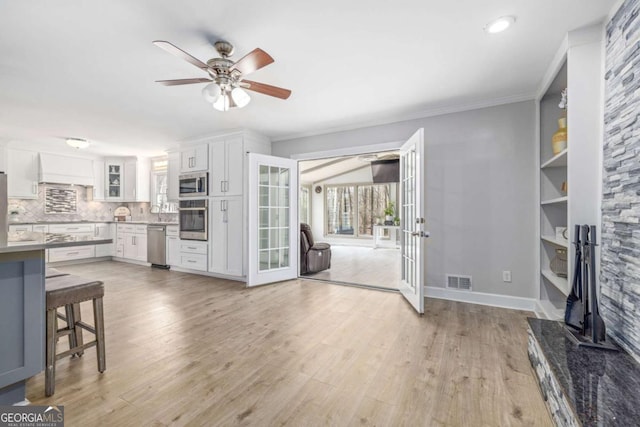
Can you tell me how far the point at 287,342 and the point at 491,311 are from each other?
2.28 meters

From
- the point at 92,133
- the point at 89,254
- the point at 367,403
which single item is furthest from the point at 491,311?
the point at 89,254

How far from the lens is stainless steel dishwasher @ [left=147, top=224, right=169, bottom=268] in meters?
5.50

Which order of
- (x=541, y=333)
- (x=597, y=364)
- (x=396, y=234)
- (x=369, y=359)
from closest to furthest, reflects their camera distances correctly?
(x=597, y=364)
(x=541, y=333)
(x=369, y=359)
(x=396, y=234)

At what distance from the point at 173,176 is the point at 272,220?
2419 mm

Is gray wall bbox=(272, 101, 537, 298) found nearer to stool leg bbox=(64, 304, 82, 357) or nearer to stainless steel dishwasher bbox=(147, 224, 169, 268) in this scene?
stool leg bbox=(64, 304, 82, 357)

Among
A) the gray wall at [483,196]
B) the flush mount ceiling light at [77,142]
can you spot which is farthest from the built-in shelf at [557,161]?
the flush mount ceiling light at [77,142]

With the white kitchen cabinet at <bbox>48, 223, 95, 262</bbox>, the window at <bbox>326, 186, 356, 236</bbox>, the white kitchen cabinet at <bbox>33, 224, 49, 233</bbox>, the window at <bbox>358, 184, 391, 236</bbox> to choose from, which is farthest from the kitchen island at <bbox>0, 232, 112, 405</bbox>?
the window at <bbox>326, 186, 356, 236</bbox>

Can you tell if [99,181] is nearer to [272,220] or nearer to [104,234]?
[104,234]

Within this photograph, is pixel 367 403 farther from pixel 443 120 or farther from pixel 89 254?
pixel 89 254

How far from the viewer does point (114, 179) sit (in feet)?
21.5

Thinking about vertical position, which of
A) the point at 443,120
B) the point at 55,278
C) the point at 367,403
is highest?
the point at 443,120

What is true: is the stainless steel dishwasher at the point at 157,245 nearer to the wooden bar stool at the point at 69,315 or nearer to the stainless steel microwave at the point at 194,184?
the stainless steel microwave at the point at 194,184

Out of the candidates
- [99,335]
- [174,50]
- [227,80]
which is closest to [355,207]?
[227,80]

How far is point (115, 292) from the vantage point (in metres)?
3.88
